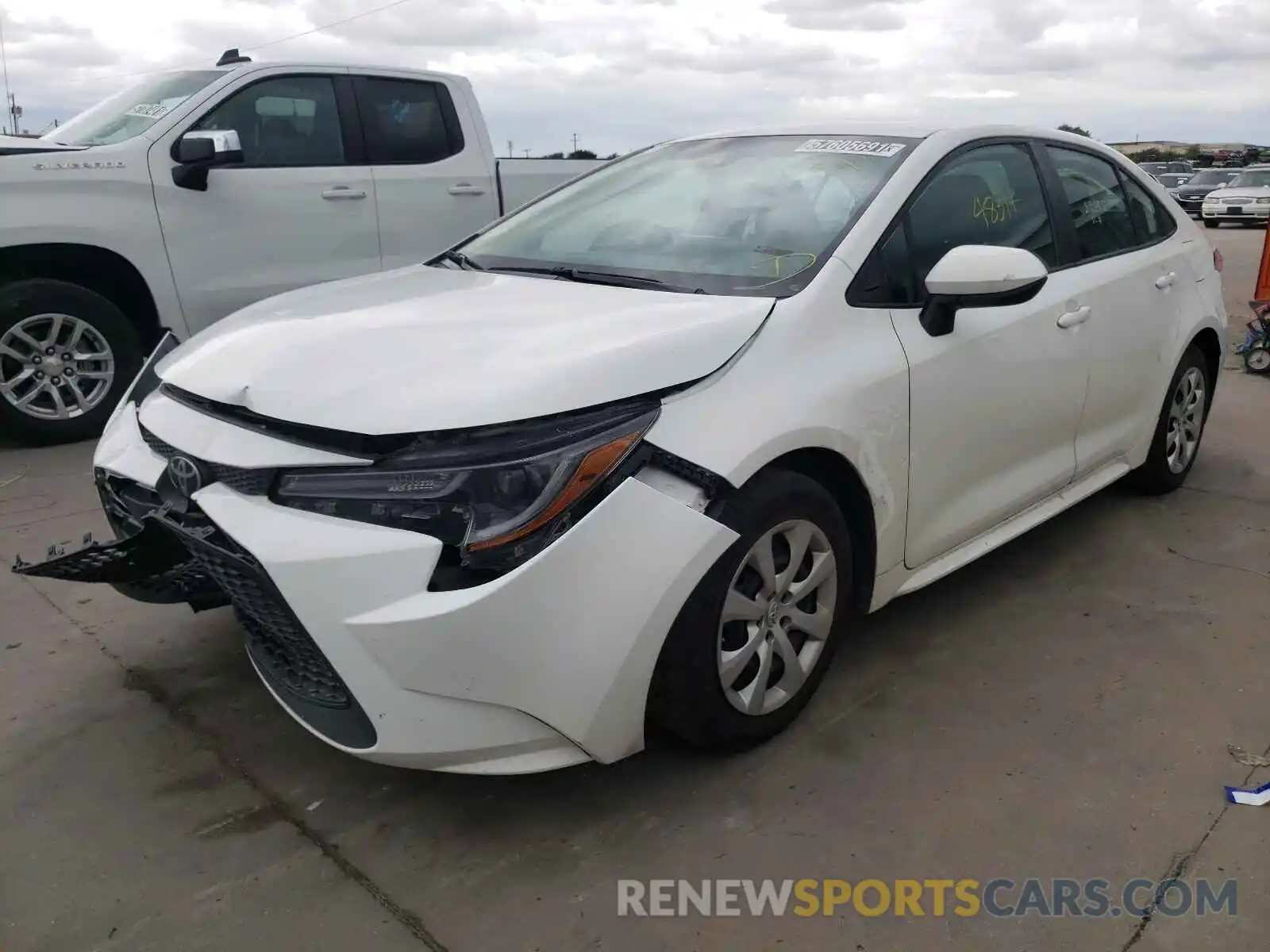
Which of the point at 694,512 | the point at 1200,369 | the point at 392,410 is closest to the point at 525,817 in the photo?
the point at 694,512

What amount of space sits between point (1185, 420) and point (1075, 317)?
1459 millimetres

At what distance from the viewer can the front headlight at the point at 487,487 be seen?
2084 mm

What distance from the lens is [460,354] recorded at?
2.32 m

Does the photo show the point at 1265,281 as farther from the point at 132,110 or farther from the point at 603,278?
the point at 132,110

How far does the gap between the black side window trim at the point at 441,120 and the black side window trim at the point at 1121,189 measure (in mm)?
3812

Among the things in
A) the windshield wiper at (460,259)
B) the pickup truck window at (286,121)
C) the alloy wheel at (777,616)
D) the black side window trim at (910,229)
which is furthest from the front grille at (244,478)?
the pickup truck window at (286,121)

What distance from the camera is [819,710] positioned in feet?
9.54

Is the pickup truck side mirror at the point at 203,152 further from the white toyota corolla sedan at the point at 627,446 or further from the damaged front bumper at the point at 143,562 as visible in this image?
the damaged front bumper at the point at 143,562

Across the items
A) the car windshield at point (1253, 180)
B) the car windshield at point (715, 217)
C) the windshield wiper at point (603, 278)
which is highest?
the car windshield at point (715, 217)

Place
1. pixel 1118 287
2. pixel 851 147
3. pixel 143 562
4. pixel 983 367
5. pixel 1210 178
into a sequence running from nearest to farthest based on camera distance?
pixel 143 562 → pixel 983 367 → pixel 851 147 → pixel 1118 287 → pixel 1210 178

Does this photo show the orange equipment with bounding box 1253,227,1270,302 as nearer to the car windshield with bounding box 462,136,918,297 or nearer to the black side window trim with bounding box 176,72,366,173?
the car windshield with bounding box 462,136,918,297

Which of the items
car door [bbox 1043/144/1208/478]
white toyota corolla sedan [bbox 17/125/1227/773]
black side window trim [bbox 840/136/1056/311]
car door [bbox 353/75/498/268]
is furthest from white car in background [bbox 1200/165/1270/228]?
white toyota corolla sedan [bbox 17/125/1227/773]

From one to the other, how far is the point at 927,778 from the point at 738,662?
22.9 inches

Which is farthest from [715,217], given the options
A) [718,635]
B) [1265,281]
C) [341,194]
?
[1265,281]
